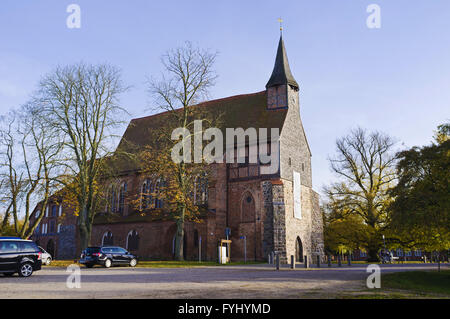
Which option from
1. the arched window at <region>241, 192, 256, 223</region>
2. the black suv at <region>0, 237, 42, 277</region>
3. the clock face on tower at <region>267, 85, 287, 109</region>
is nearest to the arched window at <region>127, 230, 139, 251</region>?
the arched window at <region>241, 192, 256, 223</region>

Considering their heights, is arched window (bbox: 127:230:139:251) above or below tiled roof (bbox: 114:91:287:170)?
below

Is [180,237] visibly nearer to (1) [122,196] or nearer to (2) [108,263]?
(2) [108,263]

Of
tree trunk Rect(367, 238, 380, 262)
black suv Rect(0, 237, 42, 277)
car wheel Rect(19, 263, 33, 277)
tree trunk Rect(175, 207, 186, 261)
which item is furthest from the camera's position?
tree trunk Rect(367, 238, 380, 262)

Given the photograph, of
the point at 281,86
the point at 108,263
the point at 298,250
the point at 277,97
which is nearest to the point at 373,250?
the point at 298,250

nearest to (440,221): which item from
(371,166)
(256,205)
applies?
(256,205)

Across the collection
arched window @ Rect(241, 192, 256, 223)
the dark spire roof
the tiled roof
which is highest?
the dark spire roof

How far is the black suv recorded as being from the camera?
17312 mm

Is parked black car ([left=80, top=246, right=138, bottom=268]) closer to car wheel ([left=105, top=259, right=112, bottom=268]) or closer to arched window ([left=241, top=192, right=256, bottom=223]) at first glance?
car wheel ([left=105, top=259, right=112, bottom=268])

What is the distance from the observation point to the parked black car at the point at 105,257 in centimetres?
2683

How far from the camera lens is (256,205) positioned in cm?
3475

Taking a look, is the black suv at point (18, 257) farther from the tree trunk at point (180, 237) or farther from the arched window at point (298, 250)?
the arched window at point (298, 250)

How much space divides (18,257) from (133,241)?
956 inches

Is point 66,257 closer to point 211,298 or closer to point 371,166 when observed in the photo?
point 371,166

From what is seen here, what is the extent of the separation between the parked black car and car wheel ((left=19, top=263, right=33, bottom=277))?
9.01m
